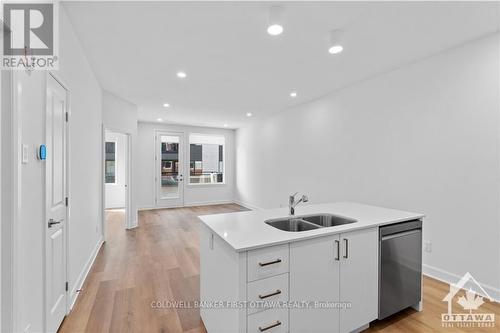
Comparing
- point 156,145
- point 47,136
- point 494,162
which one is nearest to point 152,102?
point 156,145

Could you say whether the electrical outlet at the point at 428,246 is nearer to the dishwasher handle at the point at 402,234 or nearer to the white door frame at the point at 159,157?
the dishwasher handle at the point at 402,234

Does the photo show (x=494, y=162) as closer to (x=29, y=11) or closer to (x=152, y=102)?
(x=29, y=11)

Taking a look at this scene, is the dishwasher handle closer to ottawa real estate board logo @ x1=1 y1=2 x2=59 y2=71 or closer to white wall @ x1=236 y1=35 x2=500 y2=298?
white wall @ x1=236 y1=35 x2=500 y2=298

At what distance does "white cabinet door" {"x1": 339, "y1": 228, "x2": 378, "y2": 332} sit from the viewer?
5.73 feet

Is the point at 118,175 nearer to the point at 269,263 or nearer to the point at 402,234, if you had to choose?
the point at 269,263

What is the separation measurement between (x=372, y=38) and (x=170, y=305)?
344 cm

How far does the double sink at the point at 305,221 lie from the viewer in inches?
80.9

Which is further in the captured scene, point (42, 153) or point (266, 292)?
point (42, 153)

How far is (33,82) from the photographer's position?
5.05ft

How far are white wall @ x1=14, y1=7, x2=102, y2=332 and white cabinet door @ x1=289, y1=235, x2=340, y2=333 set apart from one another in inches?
65.4

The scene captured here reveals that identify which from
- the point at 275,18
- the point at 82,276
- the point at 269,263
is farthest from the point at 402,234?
the point at 82,276

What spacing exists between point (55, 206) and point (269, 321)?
6.33ft

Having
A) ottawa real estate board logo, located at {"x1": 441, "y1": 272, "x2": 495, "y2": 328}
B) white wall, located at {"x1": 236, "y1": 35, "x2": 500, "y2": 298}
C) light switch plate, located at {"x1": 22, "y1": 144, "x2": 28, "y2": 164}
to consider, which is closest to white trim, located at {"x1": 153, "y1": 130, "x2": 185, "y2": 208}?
white wall, located at {"x1": 236, "y1": 35, "x2": 500, "y2": 298}

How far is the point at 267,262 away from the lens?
1.44 metres
